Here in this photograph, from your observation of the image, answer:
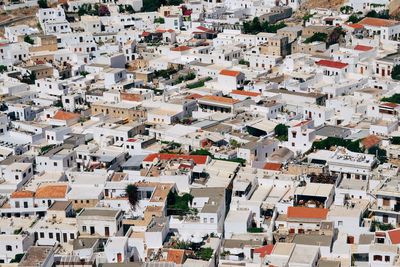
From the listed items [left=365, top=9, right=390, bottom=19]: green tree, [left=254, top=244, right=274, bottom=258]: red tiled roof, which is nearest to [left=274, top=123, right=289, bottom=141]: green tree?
[left=254, top=244, right=274, bottom=258]: red tiled roof

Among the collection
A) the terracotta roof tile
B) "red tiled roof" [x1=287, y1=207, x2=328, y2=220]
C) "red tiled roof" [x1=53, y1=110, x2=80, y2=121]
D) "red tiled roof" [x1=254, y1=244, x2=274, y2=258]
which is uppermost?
"red tiled roof" [x1=53, y1=110, x2=80, y2=121]

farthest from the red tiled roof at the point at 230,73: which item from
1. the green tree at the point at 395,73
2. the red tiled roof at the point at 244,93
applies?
the green tree at the point at 395,73

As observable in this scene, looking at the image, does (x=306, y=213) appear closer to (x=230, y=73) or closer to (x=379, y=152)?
(x=379, y=152)

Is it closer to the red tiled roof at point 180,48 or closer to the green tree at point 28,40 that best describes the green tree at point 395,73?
the red tiled roof at point 180,48

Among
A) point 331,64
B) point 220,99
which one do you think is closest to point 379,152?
point 220,99

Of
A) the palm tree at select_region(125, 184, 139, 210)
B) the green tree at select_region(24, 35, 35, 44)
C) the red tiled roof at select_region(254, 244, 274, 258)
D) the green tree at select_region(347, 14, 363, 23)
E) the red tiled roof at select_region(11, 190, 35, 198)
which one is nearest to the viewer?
the red tiled roof at select_region(254, 244, 274, 258)

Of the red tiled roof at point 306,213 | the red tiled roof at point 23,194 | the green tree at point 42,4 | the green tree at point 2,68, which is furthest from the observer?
the green tree at point 42,4

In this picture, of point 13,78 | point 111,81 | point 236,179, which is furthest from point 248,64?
point 236,179

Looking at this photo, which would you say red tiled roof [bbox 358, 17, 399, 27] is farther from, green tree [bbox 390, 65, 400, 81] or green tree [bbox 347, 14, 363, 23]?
green tree [bbox 390, 65, 400, 81]
